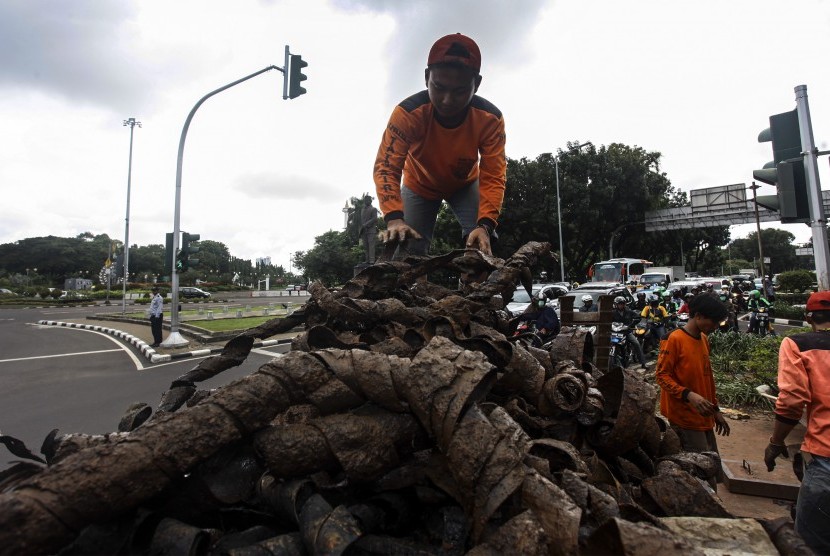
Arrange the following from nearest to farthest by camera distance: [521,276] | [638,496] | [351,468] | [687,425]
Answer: [351,468], [638,496], [521,276], [687,425]

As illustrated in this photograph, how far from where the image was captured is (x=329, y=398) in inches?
48.1

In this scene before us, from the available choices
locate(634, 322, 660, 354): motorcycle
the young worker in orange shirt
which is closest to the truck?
locate(634, 322, 660, 354): motorcycle

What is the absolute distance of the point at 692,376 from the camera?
322 cm

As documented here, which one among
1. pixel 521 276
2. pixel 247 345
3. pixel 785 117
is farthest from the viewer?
pixel 785 117

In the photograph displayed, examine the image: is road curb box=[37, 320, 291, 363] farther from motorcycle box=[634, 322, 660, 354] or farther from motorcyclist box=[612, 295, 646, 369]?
motorcycle box=[634, 322, 660, 354]

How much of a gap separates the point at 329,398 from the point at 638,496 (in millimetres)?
1139

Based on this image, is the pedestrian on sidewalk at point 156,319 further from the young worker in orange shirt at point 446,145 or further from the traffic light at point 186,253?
the young worker in orange shirt at point 446,145

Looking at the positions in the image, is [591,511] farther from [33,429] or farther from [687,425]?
[33,429]

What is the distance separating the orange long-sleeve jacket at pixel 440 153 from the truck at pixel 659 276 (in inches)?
680

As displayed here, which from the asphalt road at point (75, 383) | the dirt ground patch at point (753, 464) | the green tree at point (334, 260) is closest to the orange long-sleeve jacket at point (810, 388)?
the dirt ground patch at point (753, 464)

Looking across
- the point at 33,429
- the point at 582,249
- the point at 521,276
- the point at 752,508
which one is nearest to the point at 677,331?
the point at 752,508

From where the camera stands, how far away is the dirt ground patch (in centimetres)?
323

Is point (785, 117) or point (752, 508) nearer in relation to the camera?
point (752, 508)

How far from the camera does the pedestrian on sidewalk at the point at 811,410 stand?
2.25 m
